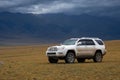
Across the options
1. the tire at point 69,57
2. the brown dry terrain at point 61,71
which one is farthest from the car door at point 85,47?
the brown dry terrain at point 61,71

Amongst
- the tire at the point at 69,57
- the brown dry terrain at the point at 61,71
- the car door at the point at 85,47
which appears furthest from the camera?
the car door at the point at 85,47

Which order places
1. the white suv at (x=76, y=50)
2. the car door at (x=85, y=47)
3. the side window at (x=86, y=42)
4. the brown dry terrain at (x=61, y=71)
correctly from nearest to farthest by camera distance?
the brown dry terrain at (x=61, y=71)
the white suv at (x=76, y=50)
the car door at (x=85, y=47)
the side window at (x=86, y=42)

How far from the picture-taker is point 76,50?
29.1m

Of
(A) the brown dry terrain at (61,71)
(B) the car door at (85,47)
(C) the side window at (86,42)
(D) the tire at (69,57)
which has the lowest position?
(A) the brown dry terrain at (61,71)

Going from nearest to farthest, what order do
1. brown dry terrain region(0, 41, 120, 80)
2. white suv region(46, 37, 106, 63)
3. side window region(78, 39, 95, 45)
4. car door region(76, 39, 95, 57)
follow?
brown dry terrain region(0, 41, 120, 80)
white suv region(46, 37, 106, 63)
car door region(76, 39, 95, 57)
side window region(78, 39, 95, 45)

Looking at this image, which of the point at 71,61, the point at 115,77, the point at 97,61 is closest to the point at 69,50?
the point at 71,61

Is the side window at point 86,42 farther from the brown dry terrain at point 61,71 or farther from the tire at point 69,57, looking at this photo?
the brown dry terrain at point 61,71

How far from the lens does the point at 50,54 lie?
28797 mm

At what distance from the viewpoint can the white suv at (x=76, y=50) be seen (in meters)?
28.4

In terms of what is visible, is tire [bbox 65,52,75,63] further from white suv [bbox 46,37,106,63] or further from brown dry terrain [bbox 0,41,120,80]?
brown dry terrain [bbox 0,41,120,80]

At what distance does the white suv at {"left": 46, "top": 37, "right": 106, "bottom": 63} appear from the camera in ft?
93.3

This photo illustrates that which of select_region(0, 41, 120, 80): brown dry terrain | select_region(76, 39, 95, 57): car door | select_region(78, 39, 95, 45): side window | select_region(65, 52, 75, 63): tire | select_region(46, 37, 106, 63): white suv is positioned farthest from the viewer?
select_region(78, 39, 95, 45): side window

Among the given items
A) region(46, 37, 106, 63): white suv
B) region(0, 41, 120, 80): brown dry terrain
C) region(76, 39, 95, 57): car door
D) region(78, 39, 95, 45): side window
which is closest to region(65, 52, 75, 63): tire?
region(46, 37, 106, 63): white suv

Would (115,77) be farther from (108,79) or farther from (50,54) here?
(50,54)
